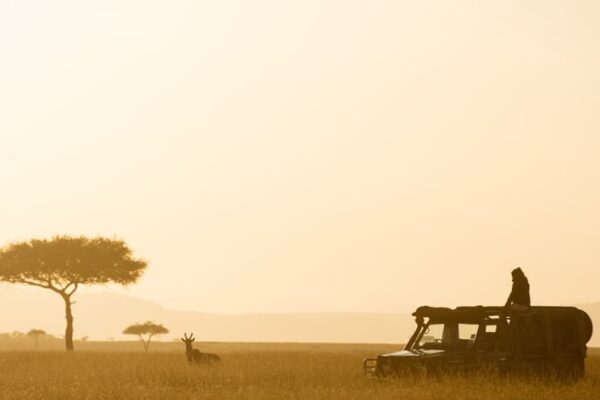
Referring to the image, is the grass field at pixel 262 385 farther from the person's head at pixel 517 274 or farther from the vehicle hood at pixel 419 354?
the person's head at pixel 517 274

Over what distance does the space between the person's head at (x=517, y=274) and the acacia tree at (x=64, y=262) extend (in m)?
43.2

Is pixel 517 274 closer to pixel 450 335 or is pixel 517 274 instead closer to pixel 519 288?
pixel 519 288

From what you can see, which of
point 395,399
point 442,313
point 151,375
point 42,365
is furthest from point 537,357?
point 42,365

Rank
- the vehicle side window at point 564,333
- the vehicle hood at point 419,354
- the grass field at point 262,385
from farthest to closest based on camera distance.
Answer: the vehicle side window at point 564,333 → the vehicle hood at point 419,354 → the grass field at point 262,385

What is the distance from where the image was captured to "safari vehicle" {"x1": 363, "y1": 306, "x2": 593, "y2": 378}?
62.8 feet

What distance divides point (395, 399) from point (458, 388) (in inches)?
60.1

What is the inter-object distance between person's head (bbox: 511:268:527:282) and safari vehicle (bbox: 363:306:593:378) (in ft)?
2.44

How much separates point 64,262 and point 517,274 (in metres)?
44.4

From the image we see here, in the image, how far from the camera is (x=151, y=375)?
24.5m

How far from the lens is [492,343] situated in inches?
781

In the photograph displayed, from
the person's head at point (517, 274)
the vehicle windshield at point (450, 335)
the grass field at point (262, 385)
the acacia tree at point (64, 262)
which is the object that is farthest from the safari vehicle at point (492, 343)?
the acacia tree at point (64, 262)

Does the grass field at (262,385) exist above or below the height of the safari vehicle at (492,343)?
below

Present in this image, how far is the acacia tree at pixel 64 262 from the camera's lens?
6041 cm

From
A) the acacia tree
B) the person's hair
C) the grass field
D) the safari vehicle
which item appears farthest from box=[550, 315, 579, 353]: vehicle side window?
the acacia tree
